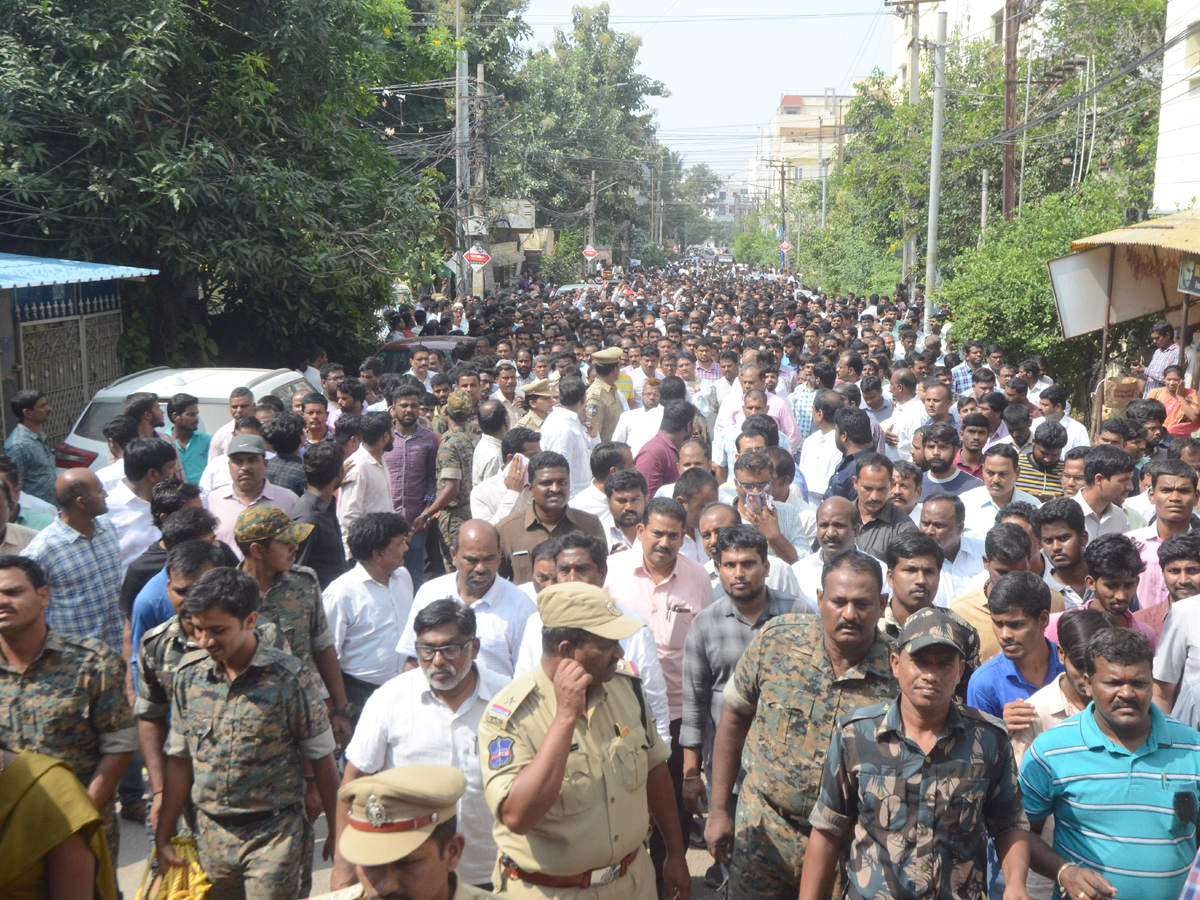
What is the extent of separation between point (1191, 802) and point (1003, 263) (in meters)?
13.6

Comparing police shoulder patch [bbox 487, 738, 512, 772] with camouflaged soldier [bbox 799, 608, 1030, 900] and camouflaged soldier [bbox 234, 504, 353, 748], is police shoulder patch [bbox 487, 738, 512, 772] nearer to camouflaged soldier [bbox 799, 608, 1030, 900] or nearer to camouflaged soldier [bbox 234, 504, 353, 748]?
camouflaged soldier [bbox 799, 608, 1030, 900]

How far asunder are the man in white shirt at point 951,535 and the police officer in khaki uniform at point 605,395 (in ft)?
16.1

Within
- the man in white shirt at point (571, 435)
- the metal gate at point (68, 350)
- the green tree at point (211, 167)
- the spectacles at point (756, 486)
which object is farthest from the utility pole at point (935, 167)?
the spectacles at point (756, 486)

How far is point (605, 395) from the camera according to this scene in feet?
34.7

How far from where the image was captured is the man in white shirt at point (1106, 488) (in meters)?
6.23

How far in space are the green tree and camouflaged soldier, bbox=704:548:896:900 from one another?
1124cm

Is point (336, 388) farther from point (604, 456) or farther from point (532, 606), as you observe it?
point (532, 606)

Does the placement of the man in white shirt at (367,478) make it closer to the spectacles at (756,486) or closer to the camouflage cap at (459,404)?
the camouflage cap at (459,404)

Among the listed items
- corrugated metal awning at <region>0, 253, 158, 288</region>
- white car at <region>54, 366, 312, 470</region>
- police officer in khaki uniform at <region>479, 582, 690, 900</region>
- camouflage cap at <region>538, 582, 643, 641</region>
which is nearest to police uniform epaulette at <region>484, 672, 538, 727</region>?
police officer in khaki uniform at <region>479, 582, 690, 900</region>

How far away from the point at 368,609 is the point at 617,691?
1968mm

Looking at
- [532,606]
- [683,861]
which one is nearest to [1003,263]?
[532,606]

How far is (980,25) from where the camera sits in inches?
1540

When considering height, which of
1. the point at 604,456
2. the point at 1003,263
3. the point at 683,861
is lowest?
the point at 683,861

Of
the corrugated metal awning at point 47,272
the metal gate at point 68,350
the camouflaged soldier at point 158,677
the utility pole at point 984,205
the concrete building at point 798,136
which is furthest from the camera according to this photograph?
the concrete building at point 798,136
